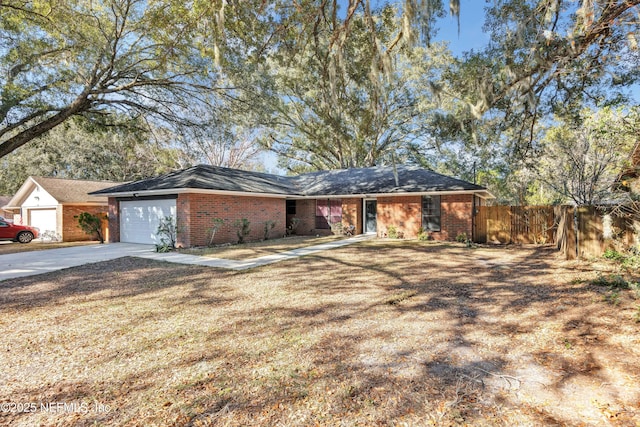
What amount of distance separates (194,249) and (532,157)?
13.0 m

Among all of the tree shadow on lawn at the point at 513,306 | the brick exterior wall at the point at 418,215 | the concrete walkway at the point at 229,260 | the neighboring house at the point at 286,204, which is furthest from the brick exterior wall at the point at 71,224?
the tree shadow on lawn at the point at 513,306

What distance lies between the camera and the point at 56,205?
1725 cm

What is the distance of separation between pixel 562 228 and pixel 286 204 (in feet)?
41.4

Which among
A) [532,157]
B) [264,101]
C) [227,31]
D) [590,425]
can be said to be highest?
[227,31]

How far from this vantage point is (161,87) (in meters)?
11.6

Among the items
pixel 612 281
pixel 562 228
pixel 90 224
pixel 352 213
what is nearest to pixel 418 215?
pixel 352 213

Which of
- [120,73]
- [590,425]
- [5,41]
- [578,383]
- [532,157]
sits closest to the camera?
[590,425]

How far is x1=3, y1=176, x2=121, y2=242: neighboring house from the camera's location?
17.2 m

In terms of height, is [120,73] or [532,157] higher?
[120,73]

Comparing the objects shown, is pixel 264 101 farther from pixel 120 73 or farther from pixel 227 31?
pixel 120 73

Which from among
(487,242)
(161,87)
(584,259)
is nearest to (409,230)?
(487,242)

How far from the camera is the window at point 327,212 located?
17078 mm

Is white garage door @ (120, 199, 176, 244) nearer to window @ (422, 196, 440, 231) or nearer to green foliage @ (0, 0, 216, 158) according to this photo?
green foliage @ (0, 0, 216, 158)

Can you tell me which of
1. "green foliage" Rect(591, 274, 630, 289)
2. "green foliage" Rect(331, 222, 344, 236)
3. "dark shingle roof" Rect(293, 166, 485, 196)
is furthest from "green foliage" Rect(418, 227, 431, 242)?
"green foliage" Rect(591, 274, 630, 289)
